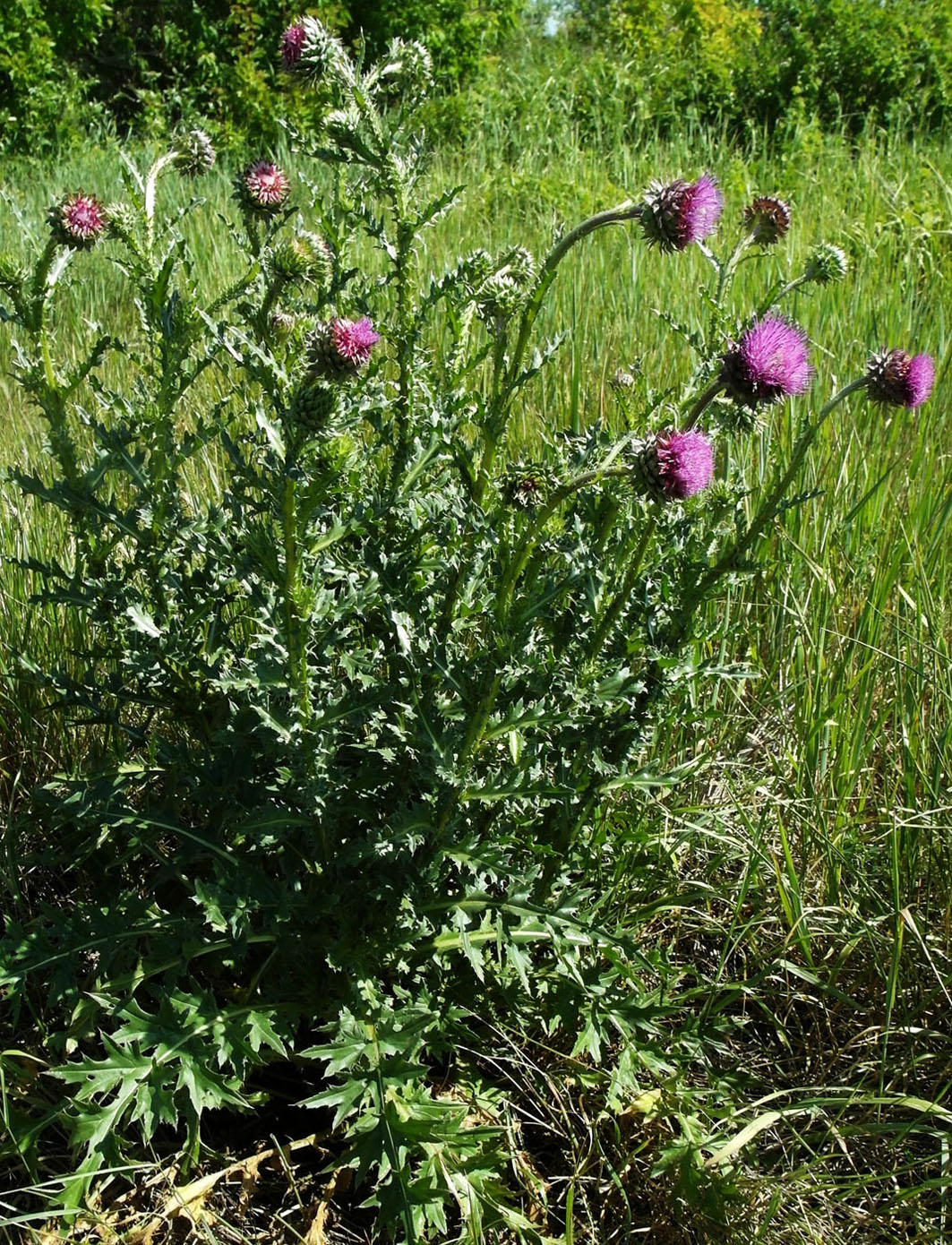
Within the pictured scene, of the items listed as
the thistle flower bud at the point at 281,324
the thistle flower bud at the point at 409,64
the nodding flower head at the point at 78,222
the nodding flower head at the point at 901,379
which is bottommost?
the nodding flower head at the point at 901,379

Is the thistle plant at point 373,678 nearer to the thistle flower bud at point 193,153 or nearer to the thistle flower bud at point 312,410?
the thistle flower bud at point 312,410

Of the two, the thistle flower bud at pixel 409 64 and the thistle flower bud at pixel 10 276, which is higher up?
the thistle flower bud at pixel 409 64

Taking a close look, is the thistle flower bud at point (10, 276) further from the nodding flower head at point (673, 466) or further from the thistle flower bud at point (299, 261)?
the nodding flower head at point (673, 466)

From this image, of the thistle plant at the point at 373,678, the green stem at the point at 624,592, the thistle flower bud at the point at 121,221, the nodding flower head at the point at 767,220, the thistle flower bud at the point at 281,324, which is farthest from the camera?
the nodding flower head at the point at 767,220

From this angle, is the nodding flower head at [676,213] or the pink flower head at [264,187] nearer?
the nodding flower head at [676,213]

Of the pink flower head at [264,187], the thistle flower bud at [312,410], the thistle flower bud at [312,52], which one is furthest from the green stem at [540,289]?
the pink flower head at [264,187]

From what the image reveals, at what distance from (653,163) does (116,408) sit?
5.34 metres

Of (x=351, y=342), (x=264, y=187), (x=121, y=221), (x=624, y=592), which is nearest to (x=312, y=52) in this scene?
(x=264, y=187)

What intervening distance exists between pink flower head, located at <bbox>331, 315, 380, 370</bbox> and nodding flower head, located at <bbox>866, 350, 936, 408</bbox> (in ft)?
2.80

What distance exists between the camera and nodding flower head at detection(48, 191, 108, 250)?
204cm

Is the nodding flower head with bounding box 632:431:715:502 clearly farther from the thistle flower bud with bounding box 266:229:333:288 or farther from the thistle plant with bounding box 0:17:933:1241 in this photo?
the thistle flower bud with bounding box 266:229:333:288

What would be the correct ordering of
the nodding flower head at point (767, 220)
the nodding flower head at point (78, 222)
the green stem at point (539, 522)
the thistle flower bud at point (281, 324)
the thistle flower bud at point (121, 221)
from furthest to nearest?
the nodding flower head at point (767, 220) → the thistle flower bud at point (281, 324) → the nodding flower head at point (78, 222) → the thistle flower bud at point (121, 221) → the green stem at point (539, 522)

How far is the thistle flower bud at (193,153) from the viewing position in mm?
2238

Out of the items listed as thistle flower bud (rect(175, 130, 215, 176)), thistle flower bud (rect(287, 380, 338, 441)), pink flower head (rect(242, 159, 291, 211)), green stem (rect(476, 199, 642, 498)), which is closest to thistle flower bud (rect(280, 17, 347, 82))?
pink flower head (rect(242, 159, 291, 211))
